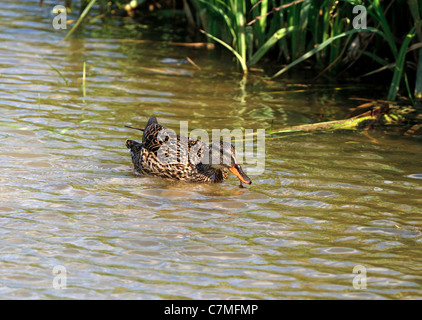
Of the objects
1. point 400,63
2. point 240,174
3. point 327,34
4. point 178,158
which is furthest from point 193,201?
point 327,34

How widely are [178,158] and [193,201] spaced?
2.27 ft

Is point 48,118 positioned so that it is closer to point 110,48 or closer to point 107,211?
point 107,211

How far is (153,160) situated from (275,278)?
2248 millimetres

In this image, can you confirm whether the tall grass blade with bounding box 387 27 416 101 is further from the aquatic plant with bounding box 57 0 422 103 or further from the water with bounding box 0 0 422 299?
the water with bounding box 0 0 422 299

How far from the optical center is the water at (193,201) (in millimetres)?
4117

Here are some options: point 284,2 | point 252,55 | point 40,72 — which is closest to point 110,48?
point 40,72

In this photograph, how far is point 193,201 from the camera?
18.2ft

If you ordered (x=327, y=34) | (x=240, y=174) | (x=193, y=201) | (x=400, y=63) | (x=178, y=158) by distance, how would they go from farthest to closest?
(x=327, y=34) < (x=400, y=63) < (x=178, y=158) < (x=240, y=174) < (x=193, y=201)

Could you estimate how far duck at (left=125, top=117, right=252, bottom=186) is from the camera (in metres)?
5.94

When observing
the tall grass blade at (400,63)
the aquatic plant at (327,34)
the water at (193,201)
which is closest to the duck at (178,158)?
the water at (193,201)

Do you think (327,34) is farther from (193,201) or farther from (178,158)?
(193,201)

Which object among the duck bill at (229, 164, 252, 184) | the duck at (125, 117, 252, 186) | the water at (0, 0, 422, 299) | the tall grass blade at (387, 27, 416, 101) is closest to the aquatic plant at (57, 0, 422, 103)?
the tall grass blade at (387, 27, 416, 101)

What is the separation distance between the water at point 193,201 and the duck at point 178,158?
0.38ft

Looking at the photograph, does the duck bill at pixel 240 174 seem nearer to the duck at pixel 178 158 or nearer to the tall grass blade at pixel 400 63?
the duck at pixel 178 158
